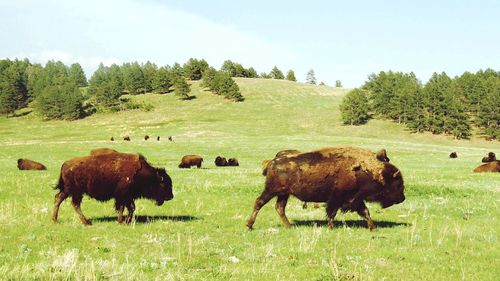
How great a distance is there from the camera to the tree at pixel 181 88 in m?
146

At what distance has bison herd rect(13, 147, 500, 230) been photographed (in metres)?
13.2

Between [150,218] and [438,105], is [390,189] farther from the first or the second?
[438,105]

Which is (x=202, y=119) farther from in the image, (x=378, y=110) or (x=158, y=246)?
(x=158, y=246)

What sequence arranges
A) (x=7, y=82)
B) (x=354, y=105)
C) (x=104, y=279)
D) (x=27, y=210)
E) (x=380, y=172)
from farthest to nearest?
(x=7, y=82)
(x=354, y=105)
(x=27, y=210)
(x=380, y=172)
(x=104, y=279)

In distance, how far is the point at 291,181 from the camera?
43.1 feet

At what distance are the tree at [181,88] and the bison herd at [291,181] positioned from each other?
435ft

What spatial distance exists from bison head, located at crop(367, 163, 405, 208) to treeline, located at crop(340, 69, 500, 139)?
9941 cm

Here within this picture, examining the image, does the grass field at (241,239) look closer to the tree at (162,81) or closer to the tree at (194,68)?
the tree at (162,81)

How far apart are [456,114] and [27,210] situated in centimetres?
10466

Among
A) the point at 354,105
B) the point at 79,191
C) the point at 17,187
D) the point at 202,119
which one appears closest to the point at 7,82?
the point at 202,119

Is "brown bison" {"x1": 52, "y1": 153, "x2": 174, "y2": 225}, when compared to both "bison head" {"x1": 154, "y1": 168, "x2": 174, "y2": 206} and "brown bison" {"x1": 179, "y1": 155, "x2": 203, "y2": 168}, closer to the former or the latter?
"bison head" {"x1": 154, "y1": 168, "x2": 174, "y2": 206}

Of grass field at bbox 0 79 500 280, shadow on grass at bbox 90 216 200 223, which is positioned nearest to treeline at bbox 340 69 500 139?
grass field at bbox 0 79 500 280

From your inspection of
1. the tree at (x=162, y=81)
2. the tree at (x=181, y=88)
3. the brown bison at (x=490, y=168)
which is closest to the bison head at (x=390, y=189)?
the brown bison at (x=490, y=168)

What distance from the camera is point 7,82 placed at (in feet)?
488
